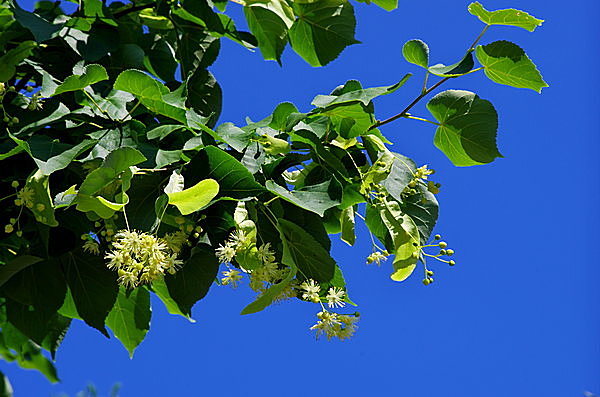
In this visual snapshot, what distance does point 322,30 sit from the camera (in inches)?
55.2

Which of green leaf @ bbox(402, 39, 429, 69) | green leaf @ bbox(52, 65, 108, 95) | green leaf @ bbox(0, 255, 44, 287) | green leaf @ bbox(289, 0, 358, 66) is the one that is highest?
green leaf @ bbox(289, 0, 358, 66)

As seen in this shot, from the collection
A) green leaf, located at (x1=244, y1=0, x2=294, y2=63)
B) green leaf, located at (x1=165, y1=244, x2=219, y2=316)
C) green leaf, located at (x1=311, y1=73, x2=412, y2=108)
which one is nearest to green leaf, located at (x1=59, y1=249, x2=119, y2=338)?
green leaf, located at (x1=165, y1=244, x2=219, y2=316)

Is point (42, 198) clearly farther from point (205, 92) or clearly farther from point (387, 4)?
point (387, 4)

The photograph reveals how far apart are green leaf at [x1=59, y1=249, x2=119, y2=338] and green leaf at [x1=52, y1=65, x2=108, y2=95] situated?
0.97 ft

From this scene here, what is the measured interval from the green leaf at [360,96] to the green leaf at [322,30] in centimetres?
31

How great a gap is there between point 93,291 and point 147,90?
36 centimetres

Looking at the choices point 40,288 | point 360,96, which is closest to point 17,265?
point 40,288

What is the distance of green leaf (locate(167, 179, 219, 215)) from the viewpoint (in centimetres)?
92

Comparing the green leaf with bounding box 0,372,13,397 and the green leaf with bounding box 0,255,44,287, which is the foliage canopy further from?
the green leaf with bounding box 0,372,13,397

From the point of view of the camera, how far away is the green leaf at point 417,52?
115cm

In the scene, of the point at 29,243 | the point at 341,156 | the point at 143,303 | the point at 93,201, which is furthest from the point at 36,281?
the point at 341,156

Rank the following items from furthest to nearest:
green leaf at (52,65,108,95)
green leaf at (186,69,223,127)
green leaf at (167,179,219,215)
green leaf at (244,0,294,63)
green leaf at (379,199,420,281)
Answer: green leaf at (186,69,223,127) < green leaf at (244,0,294,63) < green leaf at (379,199,420,281) < green leaf at (52,65,108,95) < green leaf at (167,179,219,215)

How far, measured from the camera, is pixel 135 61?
141 centimetres

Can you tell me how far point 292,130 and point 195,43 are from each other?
1.83ft
